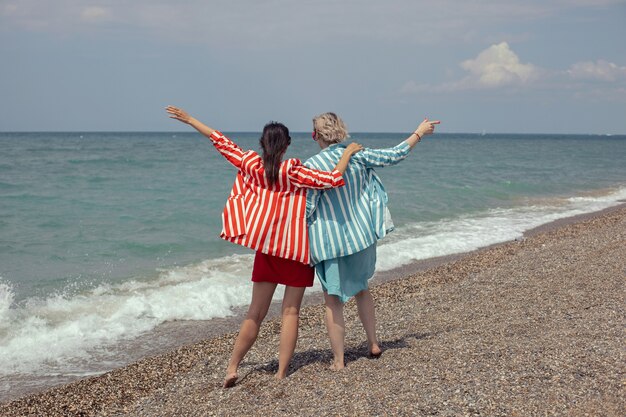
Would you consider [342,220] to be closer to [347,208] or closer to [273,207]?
[347,208]

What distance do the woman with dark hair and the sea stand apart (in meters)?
2.76

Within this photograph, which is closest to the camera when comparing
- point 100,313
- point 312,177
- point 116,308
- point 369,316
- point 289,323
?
point 312,177

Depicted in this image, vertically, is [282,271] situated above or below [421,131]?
below

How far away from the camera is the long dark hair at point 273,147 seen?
481 centimetres

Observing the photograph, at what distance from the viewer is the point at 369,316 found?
546 centimetres

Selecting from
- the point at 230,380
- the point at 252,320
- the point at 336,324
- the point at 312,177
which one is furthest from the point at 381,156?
the point at 230,380

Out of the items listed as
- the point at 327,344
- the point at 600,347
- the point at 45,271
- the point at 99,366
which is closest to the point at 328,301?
the point at 327,344

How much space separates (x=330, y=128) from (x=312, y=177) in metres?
0.46

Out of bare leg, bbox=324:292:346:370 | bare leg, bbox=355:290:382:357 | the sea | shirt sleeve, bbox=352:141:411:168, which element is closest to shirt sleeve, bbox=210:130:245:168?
shirt sleeve, bbox=352:141:411:168

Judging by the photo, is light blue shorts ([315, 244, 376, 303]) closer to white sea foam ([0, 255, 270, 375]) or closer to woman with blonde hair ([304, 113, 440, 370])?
woman with blonde hair ([304, 113, 440, 370])

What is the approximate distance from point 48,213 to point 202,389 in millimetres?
13022

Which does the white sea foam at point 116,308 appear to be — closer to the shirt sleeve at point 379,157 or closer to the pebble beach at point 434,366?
the pebble beach at point 434,366

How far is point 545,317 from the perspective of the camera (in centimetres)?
634

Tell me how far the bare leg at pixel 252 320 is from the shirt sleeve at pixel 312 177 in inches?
32.7
